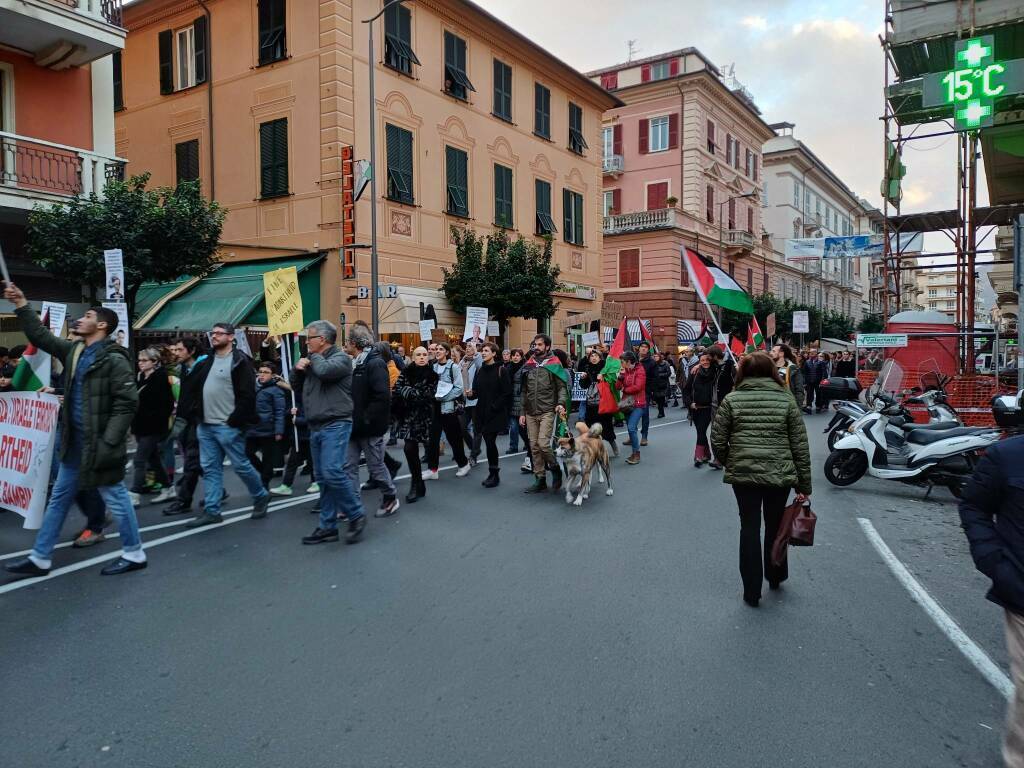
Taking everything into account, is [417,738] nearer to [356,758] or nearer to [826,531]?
[356,758]

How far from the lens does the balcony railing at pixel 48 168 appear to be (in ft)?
44.7

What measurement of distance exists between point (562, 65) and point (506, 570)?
79.5ft

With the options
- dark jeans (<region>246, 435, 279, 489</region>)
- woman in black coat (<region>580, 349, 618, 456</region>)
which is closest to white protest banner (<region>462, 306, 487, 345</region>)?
woman in black coat (<region>580, 349, 618, 456</region>)

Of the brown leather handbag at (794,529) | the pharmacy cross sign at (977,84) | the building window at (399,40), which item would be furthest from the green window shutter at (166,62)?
the brown leather handbag at (794,529)

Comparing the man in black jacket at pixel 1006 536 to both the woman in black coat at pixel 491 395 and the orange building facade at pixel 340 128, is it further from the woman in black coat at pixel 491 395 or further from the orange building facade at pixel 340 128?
the orange building facade at pixel 340 128

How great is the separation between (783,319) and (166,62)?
34.5 m

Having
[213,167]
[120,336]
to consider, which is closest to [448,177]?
[213,167]

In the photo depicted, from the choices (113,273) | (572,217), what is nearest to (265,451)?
(113,273)

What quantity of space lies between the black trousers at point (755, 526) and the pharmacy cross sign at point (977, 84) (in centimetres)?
825

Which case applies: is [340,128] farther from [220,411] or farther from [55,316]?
[220,411]

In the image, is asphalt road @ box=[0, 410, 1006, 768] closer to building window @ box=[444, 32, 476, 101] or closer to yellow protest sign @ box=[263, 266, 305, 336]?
yellow protest sign @ box=[263, 266, 305, 336]

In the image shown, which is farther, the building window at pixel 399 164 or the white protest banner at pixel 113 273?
the building window at pixel 399 164

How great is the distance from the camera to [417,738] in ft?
10.6

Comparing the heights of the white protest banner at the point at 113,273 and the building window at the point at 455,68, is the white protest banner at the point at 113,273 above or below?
below
